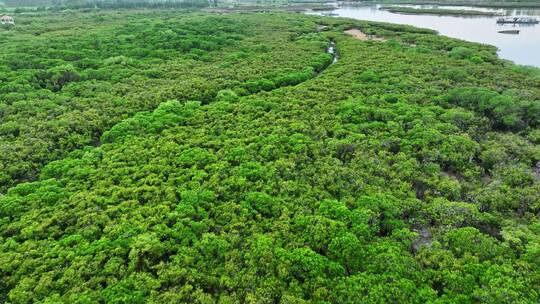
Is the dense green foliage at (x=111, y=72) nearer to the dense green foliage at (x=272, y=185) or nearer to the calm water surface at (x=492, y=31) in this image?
the dense green foliage at (x=272, y=185)

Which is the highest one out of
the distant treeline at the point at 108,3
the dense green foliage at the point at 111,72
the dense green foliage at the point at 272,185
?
the distant treeline at the point at 108,3

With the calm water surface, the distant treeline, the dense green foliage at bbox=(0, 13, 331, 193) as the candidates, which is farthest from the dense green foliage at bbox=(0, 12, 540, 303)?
the distant treeline

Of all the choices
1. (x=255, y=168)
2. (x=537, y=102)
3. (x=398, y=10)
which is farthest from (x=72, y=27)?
(x=398, y=10)

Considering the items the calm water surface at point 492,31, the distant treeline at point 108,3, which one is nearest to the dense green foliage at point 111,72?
the calm water surface at point 492,31

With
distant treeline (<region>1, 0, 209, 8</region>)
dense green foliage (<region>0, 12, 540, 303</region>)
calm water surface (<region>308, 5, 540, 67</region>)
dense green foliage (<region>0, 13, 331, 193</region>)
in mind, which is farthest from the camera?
distant treeline (<region>1, 0, 209, 8</region>)

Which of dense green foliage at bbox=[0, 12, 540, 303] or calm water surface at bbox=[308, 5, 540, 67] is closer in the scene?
dense green foliage at bbox=[0, 12, 540, 303]

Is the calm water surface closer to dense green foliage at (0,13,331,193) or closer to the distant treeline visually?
dense green foliage at (0,13,331,193)

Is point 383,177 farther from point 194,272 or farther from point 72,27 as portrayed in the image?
point 72,27
